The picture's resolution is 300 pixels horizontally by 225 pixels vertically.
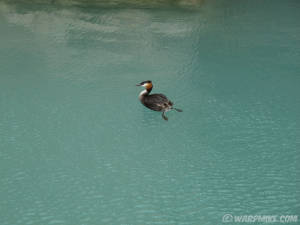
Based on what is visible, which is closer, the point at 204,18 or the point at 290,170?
the point at 290,170

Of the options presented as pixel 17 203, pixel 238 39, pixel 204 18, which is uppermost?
pixel 204 18

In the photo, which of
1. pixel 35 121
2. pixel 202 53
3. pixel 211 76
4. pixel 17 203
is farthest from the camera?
pixel 202 53

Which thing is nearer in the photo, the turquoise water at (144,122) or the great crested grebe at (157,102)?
the turquoise water at (144,122)

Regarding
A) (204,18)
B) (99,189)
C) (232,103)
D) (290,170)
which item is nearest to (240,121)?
(232,103)

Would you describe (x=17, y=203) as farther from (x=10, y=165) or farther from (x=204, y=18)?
(x=204, y=18)

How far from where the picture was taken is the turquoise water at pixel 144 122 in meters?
4.43

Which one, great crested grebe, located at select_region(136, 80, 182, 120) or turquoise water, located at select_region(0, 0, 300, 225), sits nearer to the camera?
turquoise water, located at select_region(0, 0, 300, 225)

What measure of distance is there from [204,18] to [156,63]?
3647 mm

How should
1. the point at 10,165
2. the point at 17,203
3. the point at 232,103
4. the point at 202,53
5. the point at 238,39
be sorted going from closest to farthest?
the point at 17,203
the point at 10,165
the point at 232,103
the point at 202,53
the point at 238,39

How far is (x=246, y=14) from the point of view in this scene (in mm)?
11055

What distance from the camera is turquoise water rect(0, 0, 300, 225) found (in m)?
4.43

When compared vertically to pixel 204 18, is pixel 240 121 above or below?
below

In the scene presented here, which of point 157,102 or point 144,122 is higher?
point 157,102

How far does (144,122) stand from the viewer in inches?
232
